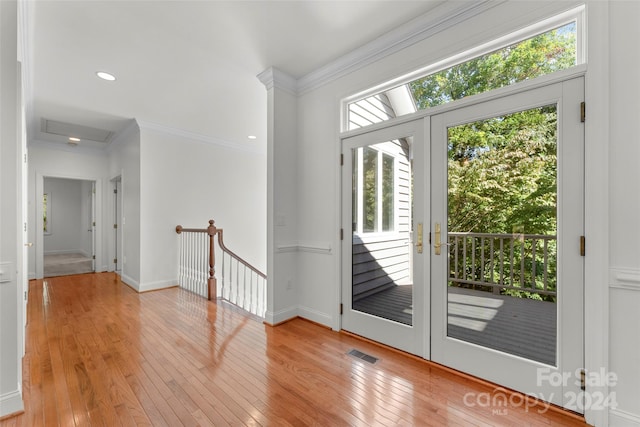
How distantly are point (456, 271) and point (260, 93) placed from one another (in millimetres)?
3090

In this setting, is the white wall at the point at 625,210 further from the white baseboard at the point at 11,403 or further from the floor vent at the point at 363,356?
the white baseboard at the point at 11,403

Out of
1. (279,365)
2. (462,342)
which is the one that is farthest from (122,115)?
(462,342)

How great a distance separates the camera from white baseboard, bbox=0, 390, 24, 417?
5.34 feet

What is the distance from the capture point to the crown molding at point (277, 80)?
3096 millimetres

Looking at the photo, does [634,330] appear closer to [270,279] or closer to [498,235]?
[498,235]

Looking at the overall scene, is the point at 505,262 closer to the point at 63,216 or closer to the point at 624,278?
the point at 624,278

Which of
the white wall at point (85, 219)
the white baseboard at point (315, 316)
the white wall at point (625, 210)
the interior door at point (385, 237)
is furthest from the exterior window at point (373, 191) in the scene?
the white wall at point (85, 219)

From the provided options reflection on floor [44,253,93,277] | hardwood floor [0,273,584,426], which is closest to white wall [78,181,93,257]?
reflection on floor [44,253,93,277]

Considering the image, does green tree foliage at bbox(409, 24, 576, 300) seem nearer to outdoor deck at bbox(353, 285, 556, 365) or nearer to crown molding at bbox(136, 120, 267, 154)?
outdoor deck at bbox(353, 285, 556, 365)

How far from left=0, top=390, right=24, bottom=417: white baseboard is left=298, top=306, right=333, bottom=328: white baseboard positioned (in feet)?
7.44

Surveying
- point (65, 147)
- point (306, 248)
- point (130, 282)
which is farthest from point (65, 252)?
point (306, 248)

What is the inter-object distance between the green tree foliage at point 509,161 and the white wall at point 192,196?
4.41 metres

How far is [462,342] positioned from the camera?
2129 millimetres

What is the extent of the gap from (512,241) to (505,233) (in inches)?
2.7
